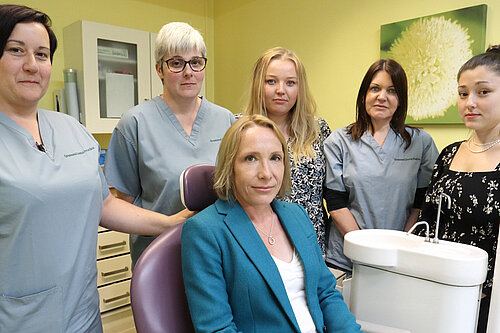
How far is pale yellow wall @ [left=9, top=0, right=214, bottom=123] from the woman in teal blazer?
2.26 meters

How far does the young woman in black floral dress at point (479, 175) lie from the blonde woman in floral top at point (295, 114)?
0.50 meters

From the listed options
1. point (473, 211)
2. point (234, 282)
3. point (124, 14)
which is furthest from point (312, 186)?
point (124, 14)

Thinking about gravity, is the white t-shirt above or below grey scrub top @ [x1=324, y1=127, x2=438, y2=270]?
below

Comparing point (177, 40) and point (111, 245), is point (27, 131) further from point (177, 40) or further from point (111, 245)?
point (111, 245)

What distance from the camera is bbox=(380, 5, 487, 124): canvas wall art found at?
2.04m

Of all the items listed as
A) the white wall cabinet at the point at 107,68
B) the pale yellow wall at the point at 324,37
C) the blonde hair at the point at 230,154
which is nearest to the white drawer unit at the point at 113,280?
the white wall cabinet at the point at 107,68

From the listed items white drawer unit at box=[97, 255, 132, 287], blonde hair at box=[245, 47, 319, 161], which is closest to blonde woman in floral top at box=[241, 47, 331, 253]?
blonde hair at box=[245, 47, 319, 161]

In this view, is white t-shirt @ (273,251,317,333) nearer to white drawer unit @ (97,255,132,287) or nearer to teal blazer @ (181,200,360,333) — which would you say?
teal blazer @ (181,200,360,333)

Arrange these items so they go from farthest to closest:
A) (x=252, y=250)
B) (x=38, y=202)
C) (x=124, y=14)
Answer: (x=124, y=14) < (x=252, y=250) < (x=38, y=202)

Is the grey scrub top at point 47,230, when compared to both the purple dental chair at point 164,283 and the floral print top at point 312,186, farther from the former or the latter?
the floral print top at point 312,186

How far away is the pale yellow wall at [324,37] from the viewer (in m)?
2.28

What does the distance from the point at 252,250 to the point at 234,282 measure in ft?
0.32

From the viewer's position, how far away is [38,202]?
3.05ft

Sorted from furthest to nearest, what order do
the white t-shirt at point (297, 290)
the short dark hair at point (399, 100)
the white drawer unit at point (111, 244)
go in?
1. the white drawer unit at point (111, 244)
2. the short dark hair at point (399, 100)
3. the white t-shirt at point (297, 290)
